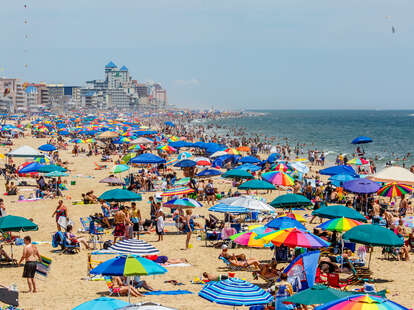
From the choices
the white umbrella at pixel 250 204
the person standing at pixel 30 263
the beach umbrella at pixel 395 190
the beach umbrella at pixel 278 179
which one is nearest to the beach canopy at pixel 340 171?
the beach umbrella at pixel 278 179

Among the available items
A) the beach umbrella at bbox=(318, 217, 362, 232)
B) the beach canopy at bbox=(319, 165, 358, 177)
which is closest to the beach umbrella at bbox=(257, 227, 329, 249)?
the beach umbrella at bbox=(318, 217, 362, 232)

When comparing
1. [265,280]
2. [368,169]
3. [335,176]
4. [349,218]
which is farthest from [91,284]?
[368,169]

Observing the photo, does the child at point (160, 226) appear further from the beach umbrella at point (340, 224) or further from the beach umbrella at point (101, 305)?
the beach umbrella at point (101, 305)

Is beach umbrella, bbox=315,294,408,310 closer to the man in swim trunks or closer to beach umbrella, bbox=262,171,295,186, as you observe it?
the man in swim trunks

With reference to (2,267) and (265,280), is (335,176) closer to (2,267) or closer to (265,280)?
(265,280)

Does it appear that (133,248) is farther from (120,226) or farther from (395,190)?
(395,190)

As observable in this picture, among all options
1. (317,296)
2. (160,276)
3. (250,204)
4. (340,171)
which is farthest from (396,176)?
(317,296)
